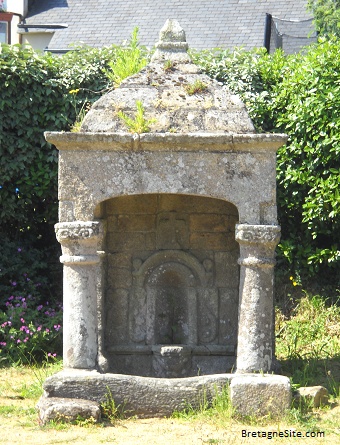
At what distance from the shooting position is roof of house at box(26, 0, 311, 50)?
1694 cm

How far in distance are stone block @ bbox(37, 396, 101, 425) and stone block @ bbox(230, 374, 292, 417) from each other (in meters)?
0.99

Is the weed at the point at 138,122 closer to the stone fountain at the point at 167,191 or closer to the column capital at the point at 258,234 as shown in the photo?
the stone fountain at the point at 167,191

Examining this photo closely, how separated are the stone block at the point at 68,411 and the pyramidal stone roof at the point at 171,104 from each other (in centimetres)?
200

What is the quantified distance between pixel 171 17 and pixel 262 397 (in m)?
13.9

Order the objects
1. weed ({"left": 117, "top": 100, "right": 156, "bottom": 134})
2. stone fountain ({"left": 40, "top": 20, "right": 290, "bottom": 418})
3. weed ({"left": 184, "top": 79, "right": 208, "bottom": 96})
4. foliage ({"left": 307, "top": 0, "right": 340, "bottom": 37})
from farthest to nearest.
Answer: foliage ({"left": 307, "top": 0, "right": 340, "bottom": 37})
weed ({"left": 184, "top": 79, "right": 208, "bottom": 96})
weed ({"left": 117, "top": 100, "right": 156, "bottom": 134})
stone fountain ({"left": 40, "top": 20, "right": 290, "bottom": 418})

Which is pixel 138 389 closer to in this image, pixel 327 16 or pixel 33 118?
pixel 33 118

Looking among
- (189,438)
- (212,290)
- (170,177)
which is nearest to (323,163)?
(212,290)

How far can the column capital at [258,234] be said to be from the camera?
5590 millimetres

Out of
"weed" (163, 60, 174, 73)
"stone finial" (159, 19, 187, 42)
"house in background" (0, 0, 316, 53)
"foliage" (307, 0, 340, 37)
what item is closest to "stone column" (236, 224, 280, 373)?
"weed" (163, 60, 174, 73)

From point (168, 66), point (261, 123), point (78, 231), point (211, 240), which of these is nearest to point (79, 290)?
point (78, 231)

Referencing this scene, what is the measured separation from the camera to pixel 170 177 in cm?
564

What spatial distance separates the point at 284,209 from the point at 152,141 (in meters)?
3.17

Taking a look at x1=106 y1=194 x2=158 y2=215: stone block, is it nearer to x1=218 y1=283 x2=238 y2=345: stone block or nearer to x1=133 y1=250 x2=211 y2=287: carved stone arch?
x1=133 y1=250 x2=211 y2=287: carved stone arch

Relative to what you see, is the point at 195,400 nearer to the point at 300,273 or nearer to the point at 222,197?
the point at 222,197
